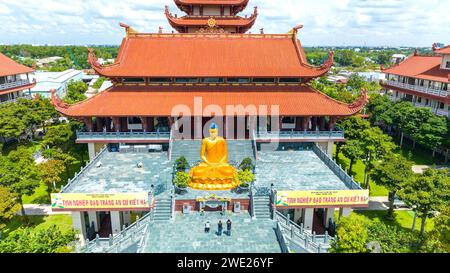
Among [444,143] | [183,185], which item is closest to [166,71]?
[183,185]

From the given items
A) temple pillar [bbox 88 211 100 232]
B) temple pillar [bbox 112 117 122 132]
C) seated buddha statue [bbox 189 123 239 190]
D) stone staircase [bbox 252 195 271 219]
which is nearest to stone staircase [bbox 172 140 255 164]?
seated buddha statue [bbox 189 123 239 190]

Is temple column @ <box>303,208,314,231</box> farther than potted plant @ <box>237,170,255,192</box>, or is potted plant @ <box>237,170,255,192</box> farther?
potted plant @ <box>237,170,255,192</box>

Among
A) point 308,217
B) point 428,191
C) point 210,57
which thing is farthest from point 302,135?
point 210,57

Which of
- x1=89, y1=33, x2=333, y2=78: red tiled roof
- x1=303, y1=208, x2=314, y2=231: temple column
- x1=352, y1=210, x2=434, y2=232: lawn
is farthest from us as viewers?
x1=89, y1=33, x2=333, y2=78: red tiled roof

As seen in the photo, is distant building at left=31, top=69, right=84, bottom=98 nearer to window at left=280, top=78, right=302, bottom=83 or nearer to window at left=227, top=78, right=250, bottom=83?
window at left=227, top=78, right=250, bottom=83

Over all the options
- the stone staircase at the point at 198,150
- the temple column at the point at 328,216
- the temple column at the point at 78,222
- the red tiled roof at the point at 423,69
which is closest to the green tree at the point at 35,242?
the temple column at the point at 78,222

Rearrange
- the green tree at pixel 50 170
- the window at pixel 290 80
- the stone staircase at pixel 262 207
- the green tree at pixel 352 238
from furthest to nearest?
1. the window at pixel 290 80
2. the green tree at pixel 50 170
3. the stone staircase at pixel 262 207
4. the green tree at pixel 352 238

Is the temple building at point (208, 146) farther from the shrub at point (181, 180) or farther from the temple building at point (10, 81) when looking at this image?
the temple building at point (10, 81)
